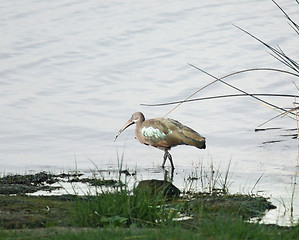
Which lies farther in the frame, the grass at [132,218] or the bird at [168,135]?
the bird at [168,135]

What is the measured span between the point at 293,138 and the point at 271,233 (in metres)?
8.79

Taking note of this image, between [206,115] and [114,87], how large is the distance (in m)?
3.25

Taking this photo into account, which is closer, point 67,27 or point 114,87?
point 114,87

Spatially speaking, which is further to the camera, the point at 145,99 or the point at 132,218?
the point at 145,99

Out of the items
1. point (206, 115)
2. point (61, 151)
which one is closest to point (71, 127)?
point (61, 151)

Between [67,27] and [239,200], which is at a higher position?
[67,27]

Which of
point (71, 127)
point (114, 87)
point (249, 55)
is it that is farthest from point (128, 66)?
point (71, 127)

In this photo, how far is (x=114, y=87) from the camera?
19891 millimetres

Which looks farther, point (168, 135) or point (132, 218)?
point (168, 135)

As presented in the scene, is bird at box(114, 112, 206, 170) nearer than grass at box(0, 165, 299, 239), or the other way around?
grass at box(0, 165, 299, 239)

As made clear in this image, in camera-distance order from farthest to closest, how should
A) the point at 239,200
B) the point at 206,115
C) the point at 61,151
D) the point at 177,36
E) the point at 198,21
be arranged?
the point at 198,21 → the point at 177,36 → the point at 206,115 → the point at 61,151 → the point at 239,200

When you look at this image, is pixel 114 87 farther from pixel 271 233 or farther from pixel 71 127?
pixel 271 233

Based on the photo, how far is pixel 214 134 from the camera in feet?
53.1

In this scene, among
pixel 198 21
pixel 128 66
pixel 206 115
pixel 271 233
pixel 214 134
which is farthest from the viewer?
pixel 198 21
